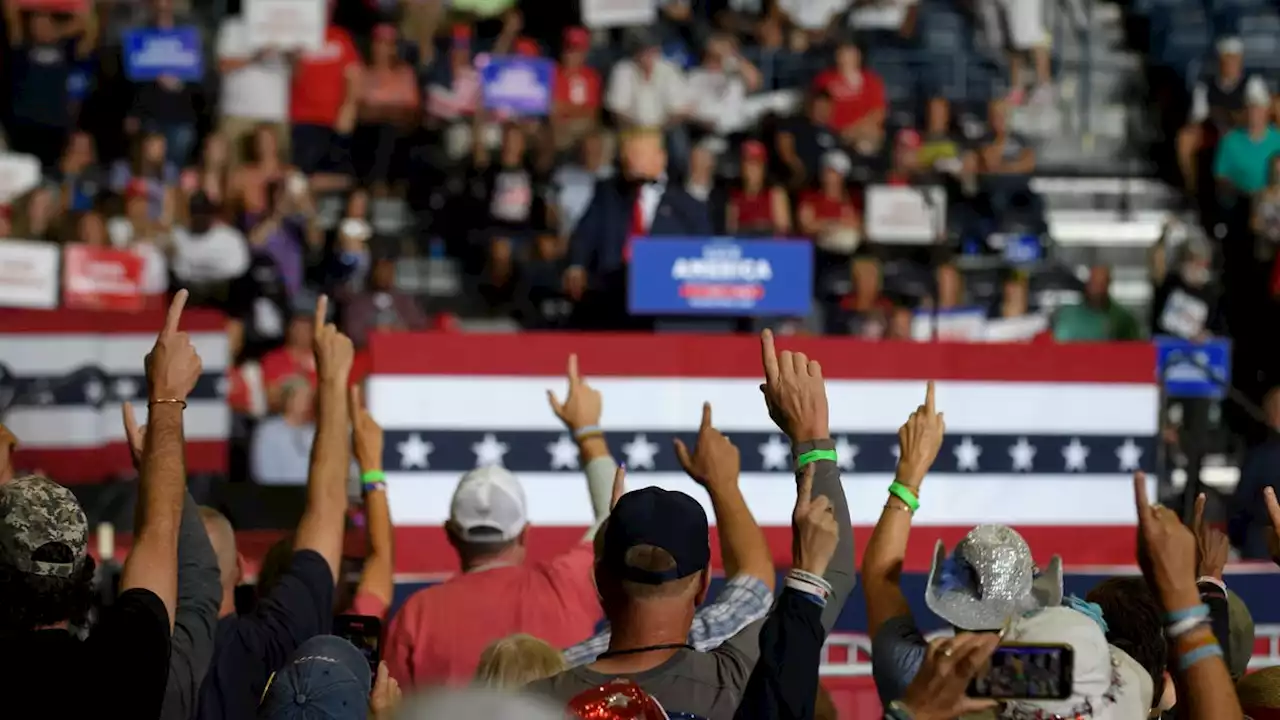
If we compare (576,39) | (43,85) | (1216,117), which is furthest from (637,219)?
(1216,117)

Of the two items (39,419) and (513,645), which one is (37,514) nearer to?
(513,645)

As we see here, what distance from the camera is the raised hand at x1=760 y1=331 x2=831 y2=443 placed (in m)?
4.52

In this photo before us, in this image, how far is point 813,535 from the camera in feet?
12.8

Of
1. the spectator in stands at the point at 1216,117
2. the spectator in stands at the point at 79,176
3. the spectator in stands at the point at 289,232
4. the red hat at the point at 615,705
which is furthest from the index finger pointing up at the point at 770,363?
the spectator in stands at the point at 1216,117

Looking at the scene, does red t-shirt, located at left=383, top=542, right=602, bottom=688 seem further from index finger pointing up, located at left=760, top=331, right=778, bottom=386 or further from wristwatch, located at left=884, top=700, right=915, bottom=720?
wristwatch, located at left=884, top=700, right=915, bottom=720

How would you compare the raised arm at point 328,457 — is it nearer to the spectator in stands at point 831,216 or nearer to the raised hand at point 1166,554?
the raised hand at point 1166,554

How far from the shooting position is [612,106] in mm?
17828

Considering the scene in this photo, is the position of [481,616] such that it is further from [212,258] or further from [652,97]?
[652,97]

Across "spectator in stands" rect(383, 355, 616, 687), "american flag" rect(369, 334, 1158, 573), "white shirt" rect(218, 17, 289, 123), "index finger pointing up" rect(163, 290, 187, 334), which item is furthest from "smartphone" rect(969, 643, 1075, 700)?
"white shirt" rect(218, 17, 289, 123)

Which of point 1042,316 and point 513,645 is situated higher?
point 513,645

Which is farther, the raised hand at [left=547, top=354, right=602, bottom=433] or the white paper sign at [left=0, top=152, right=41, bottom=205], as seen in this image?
the white paper sign at [left=0, top=152, right=41, bottom=205]

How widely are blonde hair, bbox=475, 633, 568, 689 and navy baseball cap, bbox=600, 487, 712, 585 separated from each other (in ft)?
1.90

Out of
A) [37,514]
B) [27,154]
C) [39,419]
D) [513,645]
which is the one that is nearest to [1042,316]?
→ [39,419]

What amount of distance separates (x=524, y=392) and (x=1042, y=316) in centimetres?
685
